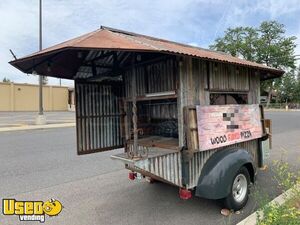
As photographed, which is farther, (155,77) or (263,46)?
(263,46)

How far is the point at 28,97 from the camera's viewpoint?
4197 cm

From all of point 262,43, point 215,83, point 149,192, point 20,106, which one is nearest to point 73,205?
point 149,192

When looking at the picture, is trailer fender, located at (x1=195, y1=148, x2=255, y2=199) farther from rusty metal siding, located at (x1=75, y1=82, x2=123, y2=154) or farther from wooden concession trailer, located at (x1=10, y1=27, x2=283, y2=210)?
rusty metal siding, located at (x1=75, y1=82, x2=123, y2=154)

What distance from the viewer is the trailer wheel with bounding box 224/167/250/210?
442 centimetres

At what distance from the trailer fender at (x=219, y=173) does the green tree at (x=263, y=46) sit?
5020cm

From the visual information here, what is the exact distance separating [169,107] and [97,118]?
157 centimetres

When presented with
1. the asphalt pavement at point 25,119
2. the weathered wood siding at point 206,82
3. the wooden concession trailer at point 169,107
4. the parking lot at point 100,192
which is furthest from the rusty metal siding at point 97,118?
the asphalt pavement at point 25,119

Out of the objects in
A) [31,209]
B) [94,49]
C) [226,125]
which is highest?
[94,49]

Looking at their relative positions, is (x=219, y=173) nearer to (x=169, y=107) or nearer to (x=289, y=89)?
(x=169, y=107)

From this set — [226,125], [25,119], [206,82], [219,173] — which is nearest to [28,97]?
[25,119]

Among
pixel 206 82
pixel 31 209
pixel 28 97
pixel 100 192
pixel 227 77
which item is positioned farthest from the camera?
pixel 28 97

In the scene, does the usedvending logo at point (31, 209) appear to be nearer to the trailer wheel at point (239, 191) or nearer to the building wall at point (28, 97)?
the trailer wheel at point (239, 191)

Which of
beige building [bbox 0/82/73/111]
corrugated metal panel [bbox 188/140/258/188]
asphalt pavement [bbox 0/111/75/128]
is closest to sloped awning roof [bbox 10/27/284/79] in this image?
corrugated metal panel [bbox 188/140/258/188]

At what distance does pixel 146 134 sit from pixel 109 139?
86 cm
